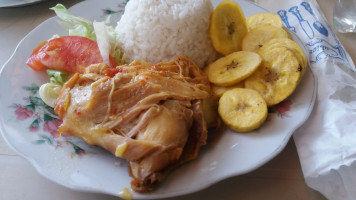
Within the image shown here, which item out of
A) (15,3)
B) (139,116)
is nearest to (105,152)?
(139,116)

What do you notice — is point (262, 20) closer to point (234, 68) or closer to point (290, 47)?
point (290, 47)

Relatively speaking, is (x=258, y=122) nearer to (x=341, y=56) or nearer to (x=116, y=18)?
(x=341, y=56)

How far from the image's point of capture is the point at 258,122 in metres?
1.36

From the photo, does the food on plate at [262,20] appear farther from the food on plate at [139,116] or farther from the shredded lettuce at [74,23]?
the shredded lettuce at [74,23]

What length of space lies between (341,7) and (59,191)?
2.17m

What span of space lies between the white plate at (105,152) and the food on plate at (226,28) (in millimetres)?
453

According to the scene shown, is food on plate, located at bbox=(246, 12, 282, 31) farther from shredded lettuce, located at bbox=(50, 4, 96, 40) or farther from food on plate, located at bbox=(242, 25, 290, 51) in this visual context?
shredded lettuce, located at bbox=(50, 4, 96, 40)

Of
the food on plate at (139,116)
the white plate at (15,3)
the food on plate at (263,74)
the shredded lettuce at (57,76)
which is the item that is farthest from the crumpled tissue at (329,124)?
the white plate at (15,3)

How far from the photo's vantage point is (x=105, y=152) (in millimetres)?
1399

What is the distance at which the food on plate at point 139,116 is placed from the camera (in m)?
1.19

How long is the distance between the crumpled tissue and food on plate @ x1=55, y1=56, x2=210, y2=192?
0.49 metres

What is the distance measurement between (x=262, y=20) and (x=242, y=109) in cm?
80

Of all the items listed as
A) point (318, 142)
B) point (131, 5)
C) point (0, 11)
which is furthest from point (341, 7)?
point (0, 11)

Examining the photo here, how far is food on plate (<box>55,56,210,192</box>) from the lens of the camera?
46.9 inches
